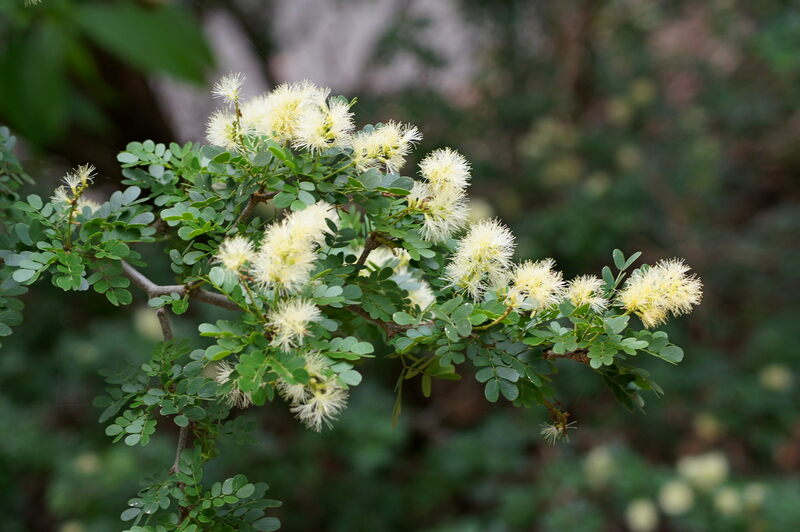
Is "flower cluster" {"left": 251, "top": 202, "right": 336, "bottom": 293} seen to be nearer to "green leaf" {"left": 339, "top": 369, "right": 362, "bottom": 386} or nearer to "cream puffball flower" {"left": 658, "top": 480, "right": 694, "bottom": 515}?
"green leaf" {"left": 339, "top": 369, "right": 362, "bottom": 386}

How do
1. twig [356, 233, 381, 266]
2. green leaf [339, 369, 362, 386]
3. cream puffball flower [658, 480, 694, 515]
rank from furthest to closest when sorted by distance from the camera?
cream puffball flower [658, 480, 694, 515]
twig [356, 233, 381, 266]
green leaf [339, 369, 362, 386]

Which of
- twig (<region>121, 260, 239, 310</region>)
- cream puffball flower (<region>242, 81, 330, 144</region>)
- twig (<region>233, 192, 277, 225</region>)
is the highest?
cream puffball flower (<region>242, 81, 330, 144</region>)

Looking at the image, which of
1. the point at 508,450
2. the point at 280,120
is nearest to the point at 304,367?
the point at 280,120

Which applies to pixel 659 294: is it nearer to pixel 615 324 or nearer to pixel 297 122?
pixel 615 324

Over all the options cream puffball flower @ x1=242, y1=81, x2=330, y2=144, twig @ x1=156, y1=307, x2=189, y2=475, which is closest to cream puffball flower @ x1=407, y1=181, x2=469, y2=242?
cream puffball flower @ x1=242, y1=81, x2=330, y2=144

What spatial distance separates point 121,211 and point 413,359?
0.86 ft

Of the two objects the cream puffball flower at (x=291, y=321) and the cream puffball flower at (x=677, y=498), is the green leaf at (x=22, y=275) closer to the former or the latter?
the cream puffball flower at (x=291, y=321)

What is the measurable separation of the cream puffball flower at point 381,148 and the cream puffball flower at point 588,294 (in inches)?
6.4

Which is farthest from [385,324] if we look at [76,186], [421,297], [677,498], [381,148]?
[677,498]

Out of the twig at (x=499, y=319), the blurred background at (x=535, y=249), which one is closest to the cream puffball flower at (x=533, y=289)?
the twig at (x=499, y=319)

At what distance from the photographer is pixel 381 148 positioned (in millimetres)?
548

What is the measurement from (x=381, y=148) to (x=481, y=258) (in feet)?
0.37

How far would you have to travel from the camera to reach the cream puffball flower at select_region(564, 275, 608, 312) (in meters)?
0.54

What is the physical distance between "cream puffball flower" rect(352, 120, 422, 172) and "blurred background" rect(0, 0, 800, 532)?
83 cm
